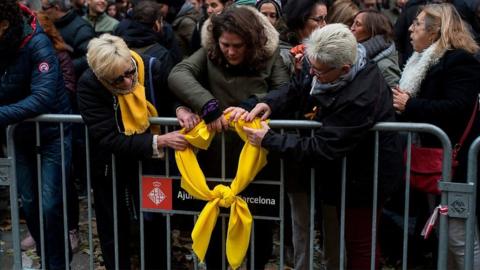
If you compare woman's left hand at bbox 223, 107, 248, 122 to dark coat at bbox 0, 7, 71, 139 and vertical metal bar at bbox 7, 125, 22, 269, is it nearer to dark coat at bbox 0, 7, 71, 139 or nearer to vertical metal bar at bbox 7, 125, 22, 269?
dark coat at bbox 0, 7, 71, 139

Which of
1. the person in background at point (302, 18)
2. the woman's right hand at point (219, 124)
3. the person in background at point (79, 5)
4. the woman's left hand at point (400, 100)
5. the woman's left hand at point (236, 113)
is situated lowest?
the woman's right hand at point (219, 124)

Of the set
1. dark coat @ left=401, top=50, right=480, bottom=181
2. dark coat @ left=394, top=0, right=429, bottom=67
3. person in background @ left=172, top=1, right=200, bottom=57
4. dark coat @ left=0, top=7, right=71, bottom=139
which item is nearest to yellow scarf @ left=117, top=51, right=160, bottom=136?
dark coat @ left=0, top=7, right=71, bottom=139

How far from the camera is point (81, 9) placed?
Answer: 25.7 feet

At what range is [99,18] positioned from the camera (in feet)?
24.2

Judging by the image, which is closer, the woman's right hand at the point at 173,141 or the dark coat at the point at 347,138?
the dark coat at the point at 347,138

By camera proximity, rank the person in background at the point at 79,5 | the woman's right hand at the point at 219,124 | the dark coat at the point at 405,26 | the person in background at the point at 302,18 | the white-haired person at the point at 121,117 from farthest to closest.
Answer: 1. the person in background at the point at 79,5
2. the dark coat at the point at 405,26
3. the person in background at the point at 302,18
4. the white-haired person at the point at 121,117
5. the woman's right hand at the point at 219,124

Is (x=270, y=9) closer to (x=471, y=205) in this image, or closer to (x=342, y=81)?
(x=342, y=81)

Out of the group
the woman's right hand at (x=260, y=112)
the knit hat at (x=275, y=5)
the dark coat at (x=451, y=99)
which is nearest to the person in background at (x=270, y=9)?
Result: the knit hat at (x=275, y=5)

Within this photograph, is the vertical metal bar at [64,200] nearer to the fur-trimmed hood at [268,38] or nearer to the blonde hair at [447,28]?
the fur-trimmed hood at [268,38]

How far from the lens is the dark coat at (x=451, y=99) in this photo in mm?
4113

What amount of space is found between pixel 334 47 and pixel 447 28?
1.07 m

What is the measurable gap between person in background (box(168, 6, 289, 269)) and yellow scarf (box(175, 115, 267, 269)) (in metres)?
0.12

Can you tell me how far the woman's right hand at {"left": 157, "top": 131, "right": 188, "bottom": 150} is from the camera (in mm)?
3904

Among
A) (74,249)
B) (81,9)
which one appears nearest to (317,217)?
(74,249)
